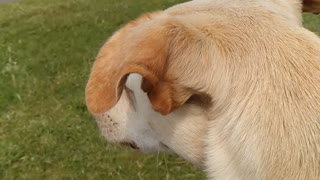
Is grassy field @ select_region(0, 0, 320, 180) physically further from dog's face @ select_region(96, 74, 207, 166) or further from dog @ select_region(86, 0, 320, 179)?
dog @ select_region(86, 0, 320, 179)

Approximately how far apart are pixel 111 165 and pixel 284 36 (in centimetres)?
288

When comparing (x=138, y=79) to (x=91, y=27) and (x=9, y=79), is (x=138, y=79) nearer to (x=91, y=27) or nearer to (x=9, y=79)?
(x=9, y=79)

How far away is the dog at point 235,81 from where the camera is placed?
1.99 m

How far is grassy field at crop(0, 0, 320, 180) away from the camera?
477 centimetres

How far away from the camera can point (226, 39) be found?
2111 millimetres

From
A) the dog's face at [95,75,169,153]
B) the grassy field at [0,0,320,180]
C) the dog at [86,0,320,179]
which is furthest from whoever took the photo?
the grassy field at [0,0,320,180]

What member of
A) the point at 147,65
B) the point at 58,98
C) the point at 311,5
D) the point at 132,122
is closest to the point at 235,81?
the point at 147,65

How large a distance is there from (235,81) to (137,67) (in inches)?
12.5

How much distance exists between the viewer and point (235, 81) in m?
2.08

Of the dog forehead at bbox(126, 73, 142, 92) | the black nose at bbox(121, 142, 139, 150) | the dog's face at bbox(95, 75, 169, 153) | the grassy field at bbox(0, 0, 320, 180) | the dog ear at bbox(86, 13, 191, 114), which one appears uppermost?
the dog ear at bbox(86, 13, 191, 114)

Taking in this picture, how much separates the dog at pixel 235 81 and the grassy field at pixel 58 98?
1817mm

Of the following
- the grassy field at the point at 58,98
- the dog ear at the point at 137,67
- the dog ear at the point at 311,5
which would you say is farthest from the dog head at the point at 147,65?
the grassy field at the point at 58,98

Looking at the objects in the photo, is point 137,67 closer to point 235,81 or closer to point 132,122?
point 235,81

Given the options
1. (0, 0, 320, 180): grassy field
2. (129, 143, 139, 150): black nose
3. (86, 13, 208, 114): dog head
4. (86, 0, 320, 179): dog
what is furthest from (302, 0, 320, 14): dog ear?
(0, 0, 320, 180): grassy field
